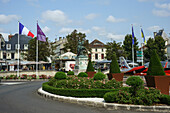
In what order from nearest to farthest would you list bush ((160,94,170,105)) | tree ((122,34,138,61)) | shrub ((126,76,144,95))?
bush ((160,94,170,105))
shrub ((126,76,144,95))
tree ((122,34,138,61))

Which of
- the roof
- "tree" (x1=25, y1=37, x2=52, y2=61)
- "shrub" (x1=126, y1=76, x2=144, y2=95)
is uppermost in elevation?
the roof

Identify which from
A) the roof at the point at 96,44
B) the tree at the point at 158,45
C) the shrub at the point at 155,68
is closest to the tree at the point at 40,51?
the tree at the point at 158,45

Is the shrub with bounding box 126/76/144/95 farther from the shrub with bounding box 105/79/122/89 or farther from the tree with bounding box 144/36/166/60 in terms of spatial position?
the tree with bounding box 144/36/166/60

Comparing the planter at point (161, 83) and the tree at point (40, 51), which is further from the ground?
the tree at point (40, 51)

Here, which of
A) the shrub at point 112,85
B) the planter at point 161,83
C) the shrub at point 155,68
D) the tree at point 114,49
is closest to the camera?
the planter at point 161,83

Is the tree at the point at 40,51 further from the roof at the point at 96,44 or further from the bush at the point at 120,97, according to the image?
the bush at the point at 120,97

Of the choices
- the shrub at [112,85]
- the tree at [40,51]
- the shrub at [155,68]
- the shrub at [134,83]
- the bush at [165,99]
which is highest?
the tree at [40,51]

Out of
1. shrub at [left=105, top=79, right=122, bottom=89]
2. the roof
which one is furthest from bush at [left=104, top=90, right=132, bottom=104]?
the roof

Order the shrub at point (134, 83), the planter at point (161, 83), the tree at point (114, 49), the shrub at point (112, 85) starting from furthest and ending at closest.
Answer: the tree at point (114, 49), the shrub at point (112, 85), the planter at point (161, 83), the shrub at point (134, 83)

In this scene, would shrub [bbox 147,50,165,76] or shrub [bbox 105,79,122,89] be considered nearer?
shrub [bbox 147,50,165,76]

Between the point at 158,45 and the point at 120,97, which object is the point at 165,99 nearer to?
the point at 120,97

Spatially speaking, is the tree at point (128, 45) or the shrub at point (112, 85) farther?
the tree at point (128, 45)

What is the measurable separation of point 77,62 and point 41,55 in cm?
2417

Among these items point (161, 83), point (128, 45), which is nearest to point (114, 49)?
point (128, 45)
